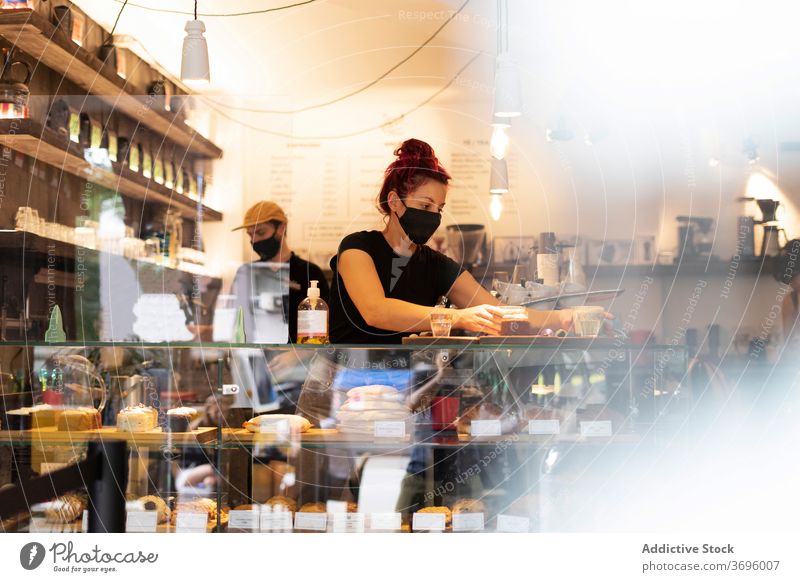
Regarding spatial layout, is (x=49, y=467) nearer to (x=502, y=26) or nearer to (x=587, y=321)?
(x=587, y=321)

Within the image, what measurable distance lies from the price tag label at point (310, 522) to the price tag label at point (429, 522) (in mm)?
197

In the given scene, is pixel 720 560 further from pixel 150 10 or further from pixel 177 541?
pixel 150 10

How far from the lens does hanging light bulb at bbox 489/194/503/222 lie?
342cm

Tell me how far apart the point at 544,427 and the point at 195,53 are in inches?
55.6

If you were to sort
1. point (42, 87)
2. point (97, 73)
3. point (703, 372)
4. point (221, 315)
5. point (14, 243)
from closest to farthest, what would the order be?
1. point (703, 372)
2. point (14, 243)
3. point (42, 87)
4. point (97, 73)
5. point (221, 315)

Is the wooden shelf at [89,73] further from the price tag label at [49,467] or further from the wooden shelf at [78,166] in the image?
the price tag label at [49,467]

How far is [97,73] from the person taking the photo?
3031 millimetres

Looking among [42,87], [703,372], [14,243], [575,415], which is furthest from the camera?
[42,87]

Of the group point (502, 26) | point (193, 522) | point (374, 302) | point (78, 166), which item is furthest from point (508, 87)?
point (78, 166)

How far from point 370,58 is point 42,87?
1029 millimetres

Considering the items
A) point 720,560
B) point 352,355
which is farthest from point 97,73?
point 720,560

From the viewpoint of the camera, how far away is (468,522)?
185 cm

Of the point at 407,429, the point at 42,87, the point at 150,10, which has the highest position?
the point at 150,10

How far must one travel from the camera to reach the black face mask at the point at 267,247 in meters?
3.53
